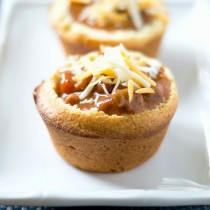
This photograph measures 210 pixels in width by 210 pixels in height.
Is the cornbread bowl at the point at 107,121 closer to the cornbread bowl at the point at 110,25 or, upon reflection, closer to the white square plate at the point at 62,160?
the white square plate at the point at 62,160

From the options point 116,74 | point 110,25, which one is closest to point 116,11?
point 110,25

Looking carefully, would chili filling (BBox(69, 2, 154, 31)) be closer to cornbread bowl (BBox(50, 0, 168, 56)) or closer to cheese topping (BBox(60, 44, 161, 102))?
cornbread bowl (BBox(50, 0, 168, 56))

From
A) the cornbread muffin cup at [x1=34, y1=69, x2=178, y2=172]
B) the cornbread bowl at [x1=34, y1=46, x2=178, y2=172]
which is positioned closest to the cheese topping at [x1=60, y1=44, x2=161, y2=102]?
the cornbread bowl at [x1=34, y1=46, x2=178, y2=172]

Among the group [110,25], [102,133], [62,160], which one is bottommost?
[62,160]

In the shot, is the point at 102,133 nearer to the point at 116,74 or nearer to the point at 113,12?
the point at 116,74

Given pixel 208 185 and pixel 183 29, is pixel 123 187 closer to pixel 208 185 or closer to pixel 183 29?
pixel 208 185

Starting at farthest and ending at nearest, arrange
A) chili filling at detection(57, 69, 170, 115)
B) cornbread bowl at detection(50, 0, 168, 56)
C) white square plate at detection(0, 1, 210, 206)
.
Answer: cornbread bowl at detection(50, 0, 168, 56) → chili filling at detection(57, 69, 170, 115) → white square plate at detection(0, 1, 210, 206)

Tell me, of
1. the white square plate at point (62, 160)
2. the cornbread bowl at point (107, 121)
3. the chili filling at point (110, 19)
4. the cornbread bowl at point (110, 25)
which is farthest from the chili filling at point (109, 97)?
the chili filling at point (110, 19)
